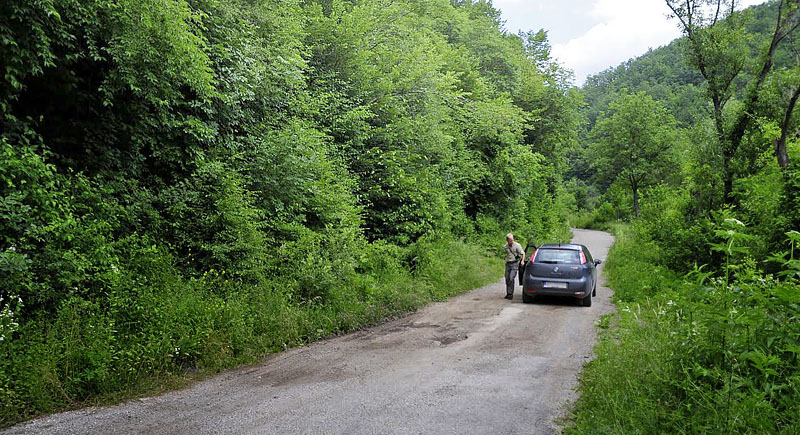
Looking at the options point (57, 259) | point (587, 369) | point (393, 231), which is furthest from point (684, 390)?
point (393, 231)

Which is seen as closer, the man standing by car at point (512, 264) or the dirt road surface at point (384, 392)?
the dirt road surface at point (384, 392)

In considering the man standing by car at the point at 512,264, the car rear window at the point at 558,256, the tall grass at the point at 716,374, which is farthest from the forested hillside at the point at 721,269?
the man standing by car at the point at 512,264

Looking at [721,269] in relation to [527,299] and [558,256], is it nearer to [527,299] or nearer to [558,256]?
[558,256]

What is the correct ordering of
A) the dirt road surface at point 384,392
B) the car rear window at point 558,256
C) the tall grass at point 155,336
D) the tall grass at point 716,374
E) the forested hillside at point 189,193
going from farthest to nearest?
the car rear window at point 558,256 < the forested hillside at point 189,193 < the tall grass at point 155,336 < the dirt road surface at point 384,392 < the tall grass at point 716,374

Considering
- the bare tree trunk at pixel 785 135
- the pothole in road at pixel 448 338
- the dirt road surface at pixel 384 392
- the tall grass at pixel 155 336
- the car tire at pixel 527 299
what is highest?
the bare tree trunk at pixel 785 135

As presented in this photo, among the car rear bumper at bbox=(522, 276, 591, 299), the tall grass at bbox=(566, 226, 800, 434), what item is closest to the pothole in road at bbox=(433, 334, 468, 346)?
the tall grass at bbox=(566, 226, 800, 434)

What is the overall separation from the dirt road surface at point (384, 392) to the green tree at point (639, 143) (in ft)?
156

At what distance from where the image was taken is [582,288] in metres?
12.3

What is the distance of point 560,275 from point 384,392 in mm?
8114

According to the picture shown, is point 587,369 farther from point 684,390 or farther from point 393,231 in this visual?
point 393,231

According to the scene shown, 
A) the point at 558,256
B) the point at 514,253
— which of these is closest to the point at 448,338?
the point at 558,256

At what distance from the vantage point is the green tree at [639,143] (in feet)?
165

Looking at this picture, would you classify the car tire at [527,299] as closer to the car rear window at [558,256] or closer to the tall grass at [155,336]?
the car rear window at [558,256]

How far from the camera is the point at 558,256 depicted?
1293cm
